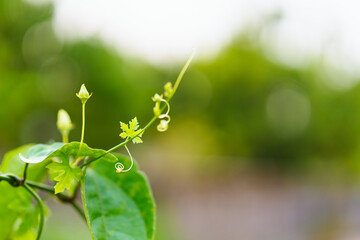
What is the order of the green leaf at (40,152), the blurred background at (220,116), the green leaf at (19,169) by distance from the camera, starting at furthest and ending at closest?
the blurred background at (220,116) < the green leaf at (19,169) < the green leaf at (40,152)

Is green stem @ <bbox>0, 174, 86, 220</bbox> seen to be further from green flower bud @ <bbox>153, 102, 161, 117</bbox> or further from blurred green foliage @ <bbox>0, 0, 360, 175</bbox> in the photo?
blurred green foliage @ <bbox>0, 0, 360, 175</bbox>

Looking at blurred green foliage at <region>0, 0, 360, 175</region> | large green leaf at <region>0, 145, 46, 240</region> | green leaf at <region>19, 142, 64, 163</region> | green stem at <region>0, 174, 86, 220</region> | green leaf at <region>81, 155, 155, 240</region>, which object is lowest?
large green leaf at <region>0, 145, 46, 240</region>

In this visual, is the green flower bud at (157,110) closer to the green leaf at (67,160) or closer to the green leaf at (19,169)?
the green leaf at (67,160)

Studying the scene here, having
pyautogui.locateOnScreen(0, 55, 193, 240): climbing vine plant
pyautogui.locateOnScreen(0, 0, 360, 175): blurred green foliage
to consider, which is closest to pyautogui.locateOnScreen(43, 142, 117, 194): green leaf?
pyautogui.locateOnScreen(0, 55, 193, 240): climbing vine plant

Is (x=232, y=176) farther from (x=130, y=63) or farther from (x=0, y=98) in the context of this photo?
(x=0, y=98)

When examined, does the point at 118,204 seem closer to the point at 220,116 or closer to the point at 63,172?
the point at 63,172

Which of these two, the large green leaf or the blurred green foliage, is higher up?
the blurred green foliage

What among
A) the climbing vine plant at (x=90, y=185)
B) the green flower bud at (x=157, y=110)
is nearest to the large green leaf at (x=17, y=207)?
the climbing vine plant at (x=90, y=185)

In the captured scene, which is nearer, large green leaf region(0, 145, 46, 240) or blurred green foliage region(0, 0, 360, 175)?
large green leaf region(0, 145, 46, 240)

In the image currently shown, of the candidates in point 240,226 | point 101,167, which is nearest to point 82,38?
point 240,226

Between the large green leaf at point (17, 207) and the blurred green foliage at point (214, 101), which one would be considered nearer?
the large green leaf at point (17, 207)
